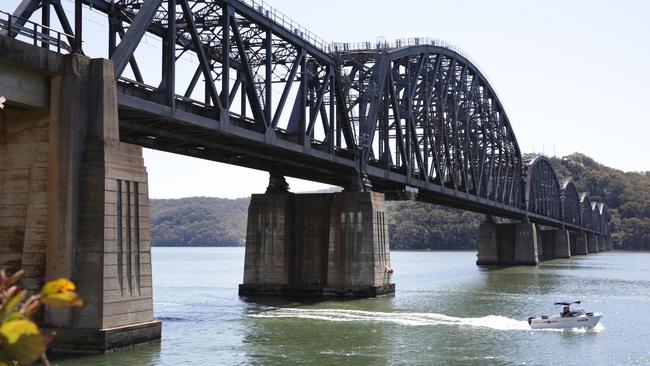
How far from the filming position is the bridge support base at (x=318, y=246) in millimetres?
61375

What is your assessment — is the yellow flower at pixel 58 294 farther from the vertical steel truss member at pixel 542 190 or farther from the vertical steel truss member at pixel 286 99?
the vertical steel truss member at pixel 542 190

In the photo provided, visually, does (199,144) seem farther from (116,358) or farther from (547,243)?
(547,243)

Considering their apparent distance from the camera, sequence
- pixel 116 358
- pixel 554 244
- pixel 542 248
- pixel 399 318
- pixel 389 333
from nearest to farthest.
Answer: pixel 116 358, pixel 389 333, pixel 399 318, pixel 542 248, pixel 554 244

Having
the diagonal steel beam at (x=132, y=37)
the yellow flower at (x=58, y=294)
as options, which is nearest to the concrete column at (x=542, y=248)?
the diagonal steel beam at (x=132, y=37)

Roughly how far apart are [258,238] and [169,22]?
29.2 meters

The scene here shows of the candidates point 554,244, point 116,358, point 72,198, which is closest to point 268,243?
point 72,198

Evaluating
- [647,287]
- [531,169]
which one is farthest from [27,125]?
[531,169]

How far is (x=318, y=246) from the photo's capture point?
6519cm

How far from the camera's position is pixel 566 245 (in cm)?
18588

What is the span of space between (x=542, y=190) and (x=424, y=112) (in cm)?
9024

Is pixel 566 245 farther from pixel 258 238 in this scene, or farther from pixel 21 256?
pixel 21 256

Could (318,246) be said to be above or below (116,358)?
above

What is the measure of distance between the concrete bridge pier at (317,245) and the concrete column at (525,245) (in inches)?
3226

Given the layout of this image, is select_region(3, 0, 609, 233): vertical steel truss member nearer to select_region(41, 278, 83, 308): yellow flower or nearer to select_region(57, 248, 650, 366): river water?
select_region(57, 248, 650, 366): river water
